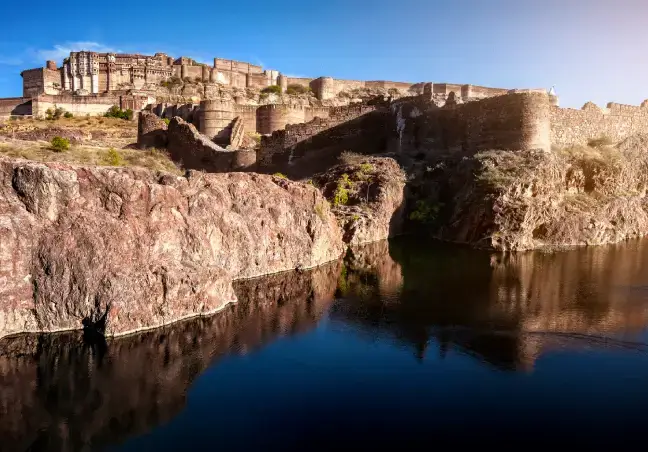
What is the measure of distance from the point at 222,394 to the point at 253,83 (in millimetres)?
66237

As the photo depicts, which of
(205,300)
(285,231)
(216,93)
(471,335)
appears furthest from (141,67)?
(471,335)

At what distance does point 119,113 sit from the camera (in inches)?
2365

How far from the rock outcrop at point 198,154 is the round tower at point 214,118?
681cm

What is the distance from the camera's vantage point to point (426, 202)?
34.9m

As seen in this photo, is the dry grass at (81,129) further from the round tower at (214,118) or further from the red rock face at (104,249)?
the red rock face at (104,249)

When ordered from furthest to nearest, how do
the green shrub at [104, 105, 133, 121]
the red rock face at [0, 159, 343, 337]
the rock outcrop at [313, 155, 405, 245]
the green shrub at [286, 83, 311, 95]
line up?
the green shrub at [286, 83, 311, 95] → the green shrub at [104, 105, 133, 121] → the rock outcrop at [313, 155, 405, 245] → the red rock face at [0, 159, 343, 337]

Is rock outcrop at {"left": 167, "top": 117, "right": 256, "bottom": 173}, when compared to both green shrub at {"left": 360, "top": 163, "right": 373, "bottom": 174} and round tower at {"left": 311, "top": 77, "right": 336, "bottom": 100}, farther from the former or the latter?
round tower at {"left": 311, "top": 77, "right": 336, "bottom": 100}

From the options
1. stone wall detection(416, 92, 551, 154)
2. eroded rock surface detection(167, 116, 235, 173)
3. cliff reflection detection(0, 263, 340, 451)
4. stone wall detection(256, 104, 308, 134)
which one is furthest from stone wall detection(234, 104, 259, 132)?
cliff reflection detection(0, 263, 340, 451)

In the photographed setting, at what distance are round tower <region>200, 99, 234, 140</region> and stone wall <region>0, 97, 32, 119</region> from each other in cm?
2941

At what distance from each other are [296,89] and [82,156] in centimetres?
4836

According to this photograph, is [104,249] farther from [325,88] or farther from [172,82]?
[172,82]

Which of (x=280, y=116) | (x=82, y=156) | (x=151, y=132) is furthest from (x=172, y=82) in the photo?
(x=82, y=156)

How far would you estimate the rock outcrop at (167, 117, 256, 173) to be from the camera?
3488 cm

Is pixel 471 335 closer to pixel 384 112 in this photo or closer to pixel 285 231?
pixel 285 231
